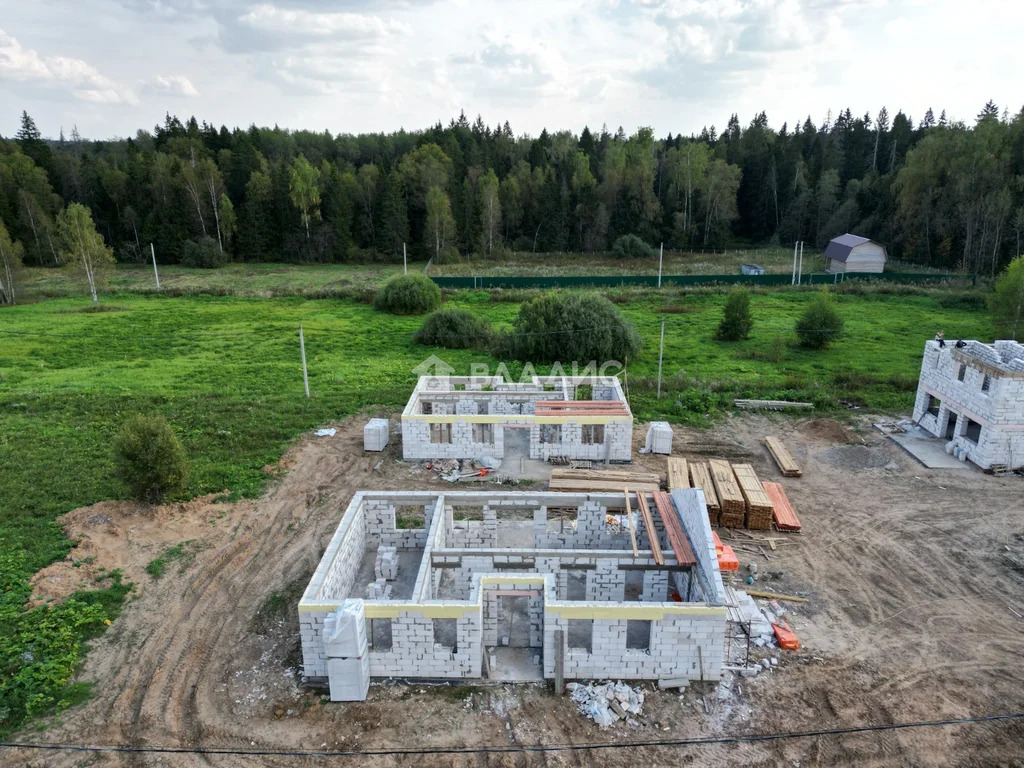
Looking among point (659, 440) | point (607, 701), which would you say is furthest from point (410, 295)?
point (607, 701)

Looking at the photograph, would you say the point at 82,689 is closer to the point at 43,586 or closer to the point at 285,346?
the point at 43,586

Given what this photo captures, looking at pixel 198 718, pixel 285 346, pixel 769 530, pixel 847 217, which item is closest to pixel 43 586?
pixel 198 718

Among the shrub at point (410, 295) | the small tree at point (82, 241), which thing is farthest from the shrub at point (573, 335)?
the small tree at point (82, 241)

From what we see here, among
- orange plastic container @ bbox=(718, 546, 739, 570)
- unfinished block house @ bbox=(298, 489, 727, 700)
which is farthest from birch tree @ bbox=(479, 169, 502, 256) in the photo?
orange plastic container @ bbox=(718, 546, 739, 570)

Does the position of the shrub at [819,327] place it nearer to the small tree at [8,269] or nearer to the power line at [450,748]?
the power line at [450,748]

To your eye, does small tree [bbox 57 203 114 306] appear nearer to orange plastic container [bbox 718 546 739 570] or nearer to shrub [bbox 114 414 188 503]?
shrub [bbox 114 414 188 503]
